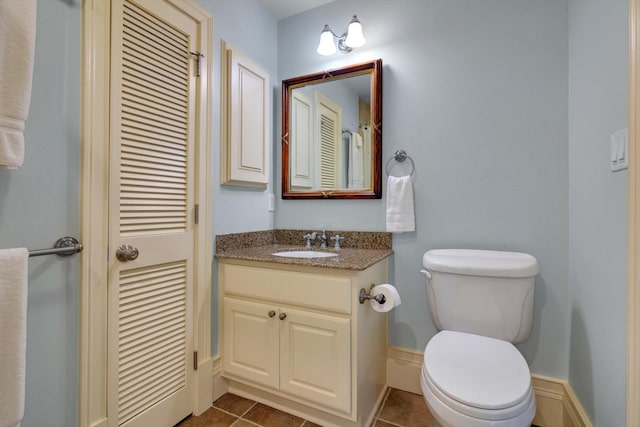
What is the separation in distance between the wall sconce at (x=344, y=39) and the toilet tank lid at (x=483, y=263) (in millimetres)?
1281

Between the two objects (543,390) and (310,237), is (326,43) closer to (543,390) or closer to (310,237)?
(310,237)

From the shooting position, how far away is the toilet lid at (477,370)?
3.15 feet

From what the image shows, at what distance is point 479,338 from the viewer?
1.32 meters

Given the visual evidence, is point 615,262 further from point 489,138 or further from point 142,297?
point 142,297

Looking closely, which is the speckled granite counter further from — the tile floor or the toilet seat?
the tile floor

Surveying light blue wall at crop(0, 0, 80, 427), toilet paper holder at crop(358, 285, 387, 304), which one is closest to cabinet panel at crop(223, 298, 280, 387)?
toilet paper holder at crop(358, 285, 387, 304)

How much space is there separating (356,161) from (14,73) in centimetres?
150

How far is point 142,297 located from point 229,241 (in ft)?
1.77

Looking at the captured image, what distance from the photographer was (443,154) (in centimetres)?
167

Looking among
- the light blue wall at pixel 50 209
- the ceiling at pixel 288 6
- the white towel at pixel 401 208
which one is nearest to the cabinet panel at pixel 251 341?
the light blue wall at pixel 50 209

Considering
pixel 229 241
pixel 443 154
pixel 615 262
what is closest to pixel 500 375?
pixel 615 262

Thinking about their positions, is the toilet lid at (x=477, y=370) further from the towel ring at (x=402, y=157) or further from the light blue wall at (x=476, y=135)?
the towel ring at (x=402, y=157)

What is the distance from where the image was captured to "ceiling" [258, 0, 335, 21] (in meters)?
1.97

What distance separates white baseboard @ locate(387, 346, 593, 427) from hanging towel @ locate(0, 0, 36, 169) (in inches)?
73.2
